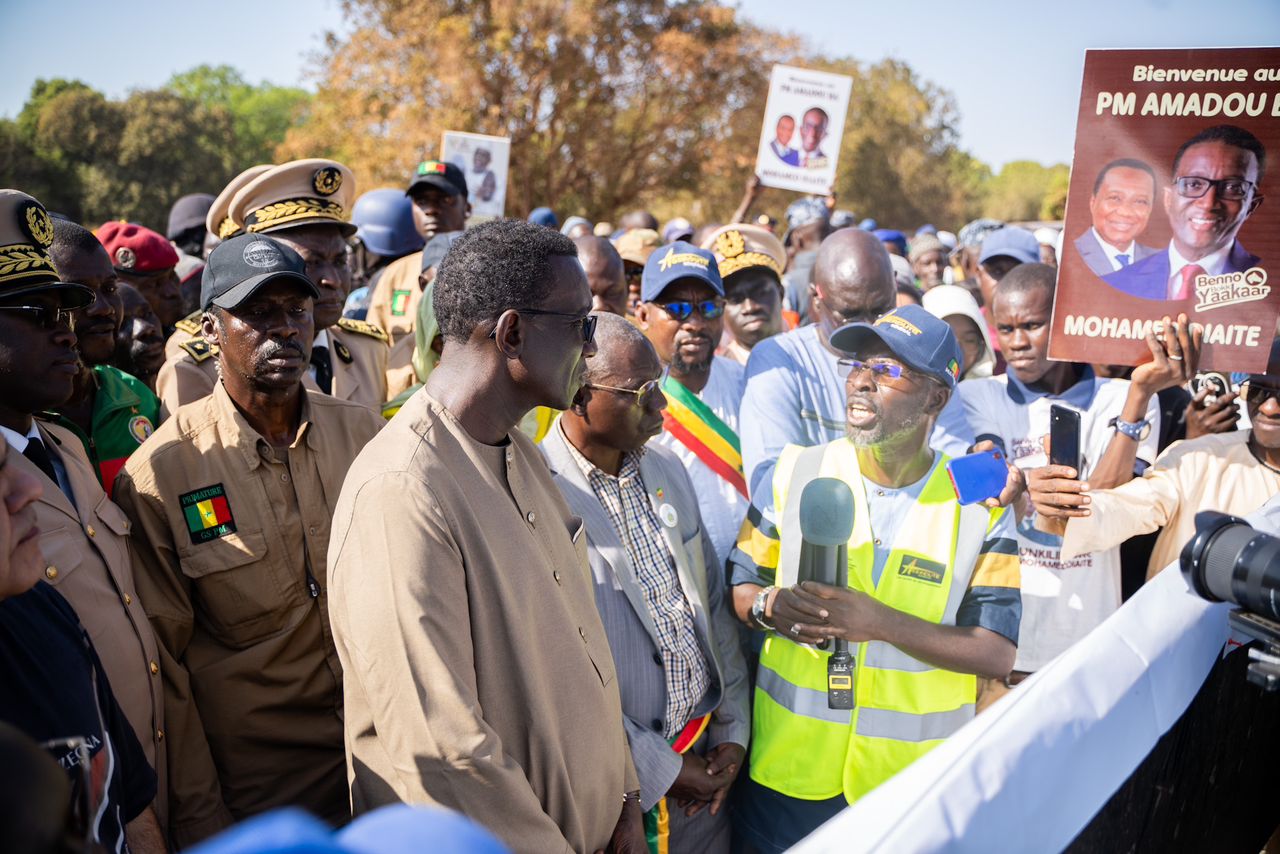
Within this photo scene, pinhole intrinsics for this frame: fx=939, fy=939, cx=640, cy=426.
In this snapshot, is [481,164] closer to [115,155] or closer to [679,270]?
[679,270]

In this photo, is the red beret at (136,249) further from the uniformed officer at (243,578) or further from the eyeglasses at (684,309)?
the eyeglasses at (684,309)

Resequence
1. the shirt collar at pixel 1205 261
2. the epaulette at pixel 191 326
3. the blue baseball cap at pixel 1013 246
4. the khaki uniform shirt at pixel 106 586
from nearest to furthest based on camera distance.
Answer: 1. the khaki uniform shirt at pixel 106 586
2. the shirt collar at pixel 1205 261
3. the epaulette at pixel 191 326
4. the blue baseball cap at pixel 1013 246

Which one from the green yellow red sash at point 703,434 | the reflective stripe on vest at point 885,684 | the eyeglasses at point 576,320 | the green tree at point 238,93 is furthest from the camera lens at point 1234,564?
the green tree at point 238,93

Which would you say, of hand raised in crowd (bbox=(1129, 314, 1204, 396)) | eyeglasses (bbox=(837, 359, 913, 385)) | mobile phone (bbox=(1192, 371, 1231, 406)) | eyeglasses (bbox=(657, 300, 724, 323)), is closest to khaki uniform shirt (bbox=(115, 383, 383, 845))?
eyeglasses (bbox=(837, 359, 913, 385))

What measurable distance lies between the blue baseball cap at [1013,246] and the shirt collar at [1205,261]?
2.96 m

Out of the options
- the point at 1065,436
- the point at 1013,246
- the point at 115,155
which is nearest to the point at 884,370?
the point at 1065,436

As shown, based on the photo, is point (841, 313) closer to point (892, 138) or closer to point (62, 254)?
point (62, 254)

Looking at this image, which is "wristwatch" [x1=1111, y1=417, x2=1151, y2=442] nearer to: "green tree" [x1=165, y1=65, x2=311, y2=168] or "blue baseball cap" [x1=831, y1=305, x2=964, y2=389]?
"blue baseball cap" [x1=831, y1=305, x2=964, y2=389]

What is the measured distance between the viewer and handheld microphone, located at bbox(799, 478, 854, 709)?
8.97 feet

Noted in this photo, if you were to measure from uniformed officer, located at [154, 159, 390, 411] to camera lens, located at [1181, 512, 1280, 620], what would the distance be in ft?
9.36

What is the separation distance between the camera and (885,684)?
111 inches

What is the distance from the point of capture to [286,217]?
12.2ft

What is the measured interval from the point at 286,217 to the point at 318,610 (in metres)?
1.79

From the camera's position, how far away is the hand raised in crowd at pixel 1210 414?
13.6 ft
